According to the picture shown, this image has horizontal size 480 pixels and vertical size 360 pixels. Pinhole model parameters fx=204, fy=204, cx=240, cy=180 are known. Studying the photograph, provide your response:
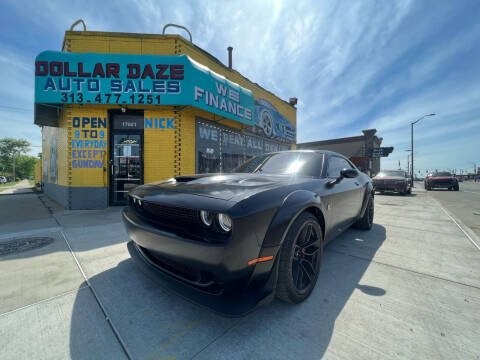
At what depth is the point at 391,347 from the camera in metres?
1.24

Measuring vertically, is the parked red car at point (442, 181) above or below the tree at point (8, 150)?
below

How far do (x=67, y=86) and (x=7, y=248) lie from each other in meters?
4.54

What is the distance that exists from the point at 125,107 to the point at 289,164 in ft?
19.0

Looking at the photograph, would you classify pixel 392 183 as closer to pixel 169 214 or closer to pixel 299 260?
pixel 299 260

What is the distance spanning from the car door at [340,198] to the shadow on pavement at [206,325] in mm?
683

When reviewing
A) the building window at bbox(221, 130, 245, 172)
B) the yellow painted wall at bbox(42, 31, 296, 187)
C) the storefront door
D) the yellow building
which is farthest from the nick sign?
the building window at bbox(221, 130, 245, 172)

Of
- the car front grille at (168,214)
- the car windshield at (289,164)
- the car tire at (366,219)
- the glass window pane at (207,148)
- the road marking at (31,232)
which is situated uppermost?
the glass window pane at (207,148)

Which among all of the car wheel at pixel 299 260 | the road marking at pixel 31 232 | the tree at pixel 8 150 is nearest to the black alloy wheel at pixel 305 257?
the car wheel at pixel 299 260

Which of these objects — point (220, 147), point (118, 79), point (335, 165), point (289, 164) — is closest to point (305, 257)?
point (289, 164)

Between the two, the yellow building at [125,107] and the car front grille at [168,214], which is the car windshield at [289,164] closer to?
the car front grille at [168,214]

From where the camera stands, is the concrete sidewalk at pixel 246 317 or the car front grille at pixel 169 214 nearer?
the concrete sidewalk at pixel 246 317

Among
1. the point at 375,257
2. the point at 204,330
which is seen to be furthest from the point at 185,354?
the point at 375,257

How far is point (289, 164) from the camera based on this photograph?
99.7 inches

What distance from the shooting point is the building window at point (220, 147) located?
7422 millimetres
